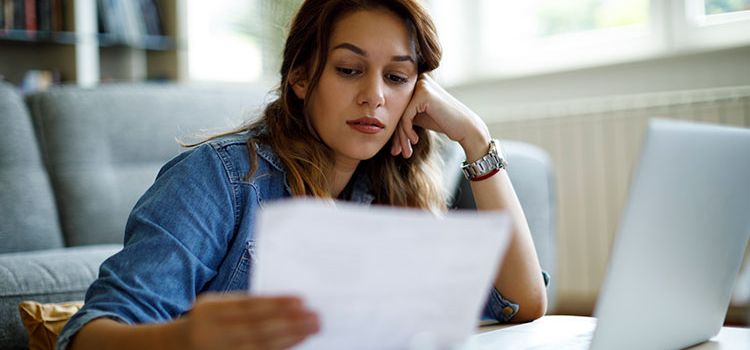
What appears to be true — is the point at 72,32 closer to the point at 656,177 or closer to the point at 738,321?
the point at 738,321

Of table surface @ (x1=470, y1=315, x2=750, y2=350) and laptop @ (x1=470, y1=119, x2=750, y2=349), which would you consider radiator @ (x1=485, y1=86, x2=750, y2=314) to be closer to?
table surface @ (x1=470, y1=315, x2=750, y2=350)

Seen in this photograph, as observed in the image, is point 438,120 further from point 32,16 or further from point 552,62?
point 32,16

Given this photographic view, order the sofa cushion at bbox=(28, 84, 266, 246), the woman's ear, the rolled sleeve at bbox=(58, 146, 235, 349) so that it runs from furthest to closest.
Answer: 1. the sofa cushion at bbox=(28, 84, 266, 246)
2. the woman's ear
3. the rolled sleeve at bbox=(58, 146, 235, 349)

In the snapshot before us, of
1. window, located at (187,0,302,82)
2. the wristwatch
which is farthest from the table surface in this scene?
window, located at (187,0,302,82)

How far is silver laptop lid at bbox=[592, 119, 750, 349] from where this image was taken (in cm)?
76

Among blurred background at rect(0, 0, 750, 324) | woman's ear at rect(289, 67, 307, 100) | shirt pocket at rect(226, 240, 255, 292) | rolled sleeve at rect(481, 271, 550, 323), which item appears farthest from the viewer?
blurred background at rect(0, 0, 750, 324)

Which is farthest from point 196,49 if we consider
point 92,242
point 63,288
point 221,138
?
point 221,138

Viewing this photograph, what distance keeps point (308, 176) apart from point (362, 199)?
0.22 meters

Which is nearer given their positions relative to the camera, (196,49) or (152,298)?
(152,298)

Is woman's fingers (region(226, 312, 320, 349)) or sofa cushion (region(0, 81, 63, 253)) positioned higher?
woman's fingers (region(226, 312, 320, 349))

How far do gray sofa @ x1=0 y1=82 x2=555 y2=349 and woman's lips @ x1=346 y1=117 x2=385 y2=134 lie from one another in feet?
1.85

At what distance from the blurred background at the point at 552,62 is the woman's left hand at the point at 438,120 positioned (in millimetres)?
1251

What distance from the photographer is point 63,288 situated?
4.98ft

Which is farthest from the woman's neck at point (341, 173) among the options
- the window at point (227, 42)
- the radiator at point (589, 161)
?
the window at point (227, 42)
